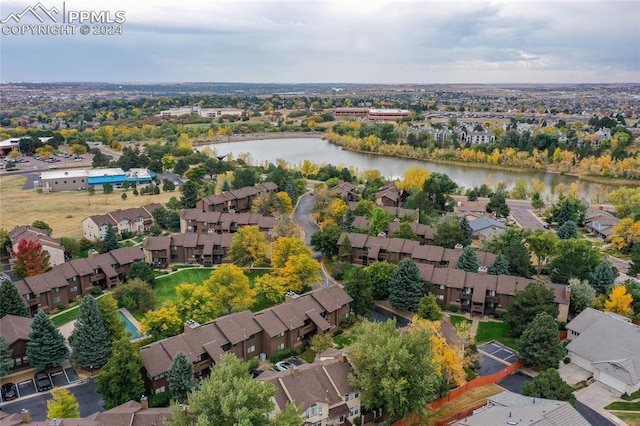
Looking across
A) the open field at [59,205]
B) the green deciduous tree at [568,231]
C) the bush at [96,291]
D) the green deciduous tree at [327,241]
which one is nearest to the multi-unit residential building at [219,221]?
the green deciduous tree at [327,241]

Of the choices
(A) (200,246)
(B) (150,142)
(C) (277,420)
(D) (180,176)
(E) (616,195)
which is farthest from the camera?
(B) (150,142)

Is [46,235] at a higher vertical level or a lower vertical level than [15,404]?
higher

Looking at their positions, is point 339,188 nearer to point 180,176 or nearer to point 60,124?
point 180,176

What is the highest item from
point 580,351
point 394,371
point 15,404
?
point 394,371

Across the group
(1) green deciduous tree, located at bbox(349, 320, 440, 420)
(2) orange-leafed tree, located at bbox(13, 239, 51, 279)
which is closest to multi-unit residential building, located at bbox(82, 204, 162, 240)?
(2) orange-leafed tree, located at bbox(13, 239, 51, 279)

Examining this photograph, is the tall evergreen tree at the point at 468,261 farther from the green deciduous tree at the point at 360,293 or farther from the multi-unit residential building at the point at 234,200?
the multi-unit residential building at the point at 234,200

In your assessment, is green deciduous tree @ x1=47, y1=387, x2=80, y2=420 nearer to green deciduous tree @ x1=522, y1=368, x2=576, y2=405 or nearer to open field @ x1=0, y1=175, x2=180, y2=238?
green deciduous tree @ x1=522, y1=368, x2=576, y2=405

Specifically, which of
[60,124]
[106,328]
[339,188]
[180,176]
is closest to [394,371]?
[106,328]
